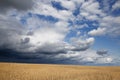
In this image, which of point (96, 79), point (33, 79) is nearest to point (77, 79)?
point (96, 79)

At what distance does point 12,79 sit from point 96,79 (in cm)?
908

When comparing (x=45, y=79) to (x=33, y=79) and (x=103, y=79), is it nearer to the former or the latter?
(x=33, y=79)

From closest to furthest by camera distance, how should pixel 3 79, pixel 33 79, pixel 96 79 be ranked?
pixel 3 79 → pixel 33 79 → pixel 96 79

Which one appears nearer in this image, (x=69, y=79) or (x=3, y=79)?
(x=3, y=79)

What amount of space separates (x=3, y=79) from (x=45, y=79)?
4314 millimetres

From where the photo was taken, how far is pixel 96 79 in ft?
A: 63.5

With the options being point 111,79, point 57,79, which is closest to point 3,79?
point 57,79

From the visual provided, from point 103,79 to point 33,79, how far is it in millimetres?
7722

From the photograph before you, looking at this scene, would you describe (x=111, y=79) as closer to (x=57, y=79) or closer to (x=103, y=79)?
(x=103, y=79)

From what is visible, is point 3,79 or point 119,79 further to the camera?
point 119,79

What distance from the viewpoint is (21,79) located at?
17328 millimetres

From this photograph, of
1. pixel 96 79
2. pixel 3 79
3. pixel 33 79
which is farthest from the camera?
pixel 96 79

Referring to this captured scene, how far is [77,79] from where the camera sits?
1920cm

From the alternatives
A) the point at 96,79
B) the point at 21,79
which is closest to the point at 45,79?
the point at 21,79
